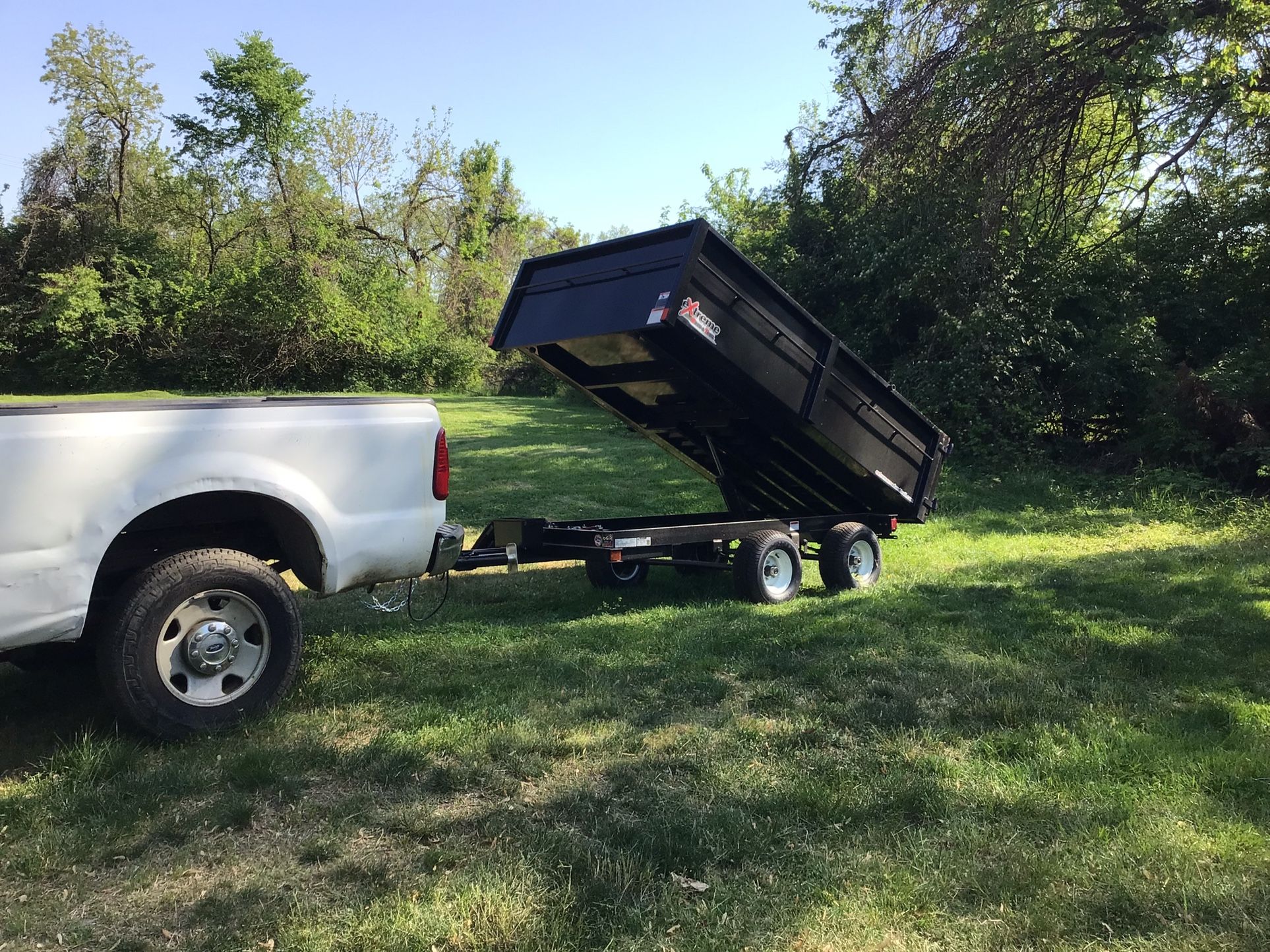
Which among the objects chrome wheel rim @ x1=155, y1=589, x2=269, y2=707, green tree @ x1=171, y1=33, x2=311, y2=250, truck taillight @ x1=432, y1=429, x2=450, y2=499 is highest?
green tree @ x1=171, y1=33, x2=311, y2=250

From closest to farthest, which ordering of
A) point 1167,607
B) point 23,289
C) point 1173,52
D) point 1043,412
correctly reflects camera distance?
point 1167,607 < point 1173,52 < point 1043,412 < point 23,289

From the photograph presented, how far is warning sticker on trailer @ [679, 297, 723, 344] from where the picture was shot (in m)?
5.59

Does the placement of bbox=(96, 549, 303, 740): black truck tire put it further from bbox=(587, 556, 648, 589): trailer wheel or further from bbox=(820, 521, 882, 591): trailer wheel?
bbox=(820, 521, 882, 591): trailer wheel

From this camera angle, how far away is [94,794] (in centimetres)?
343

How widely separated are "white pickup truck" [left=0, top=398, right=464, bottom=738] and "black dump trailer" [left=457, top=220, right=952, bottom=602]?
1.57m

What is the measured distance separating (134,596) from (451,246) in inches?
1592

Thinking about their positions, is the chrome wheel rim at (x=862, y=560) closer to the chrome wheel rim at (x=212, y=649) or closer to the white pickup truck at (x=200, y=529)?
the white pickup truck at (x=200, y=529)

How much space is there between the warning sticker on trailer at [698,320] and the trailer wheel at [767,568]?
188 cm

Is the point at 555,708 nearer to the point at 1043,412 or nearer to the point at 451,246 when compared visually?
the point at 1043,412

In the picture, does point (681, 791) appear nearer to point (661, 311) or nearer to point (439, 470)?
point (439, 470)

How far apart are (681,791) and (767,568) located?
364 centimetres

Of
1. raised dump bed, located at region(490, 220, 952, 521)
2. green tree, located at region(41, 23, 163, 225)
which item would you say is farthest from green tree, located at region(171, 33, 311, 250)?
raised dump bed, located at region(490, 220, 952, 521)

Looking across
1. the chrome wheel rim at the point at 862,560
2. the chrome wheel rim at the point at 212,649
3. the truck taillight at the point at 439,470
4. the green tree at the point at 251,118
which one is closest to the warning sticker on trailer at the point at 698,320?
the truck taillight at the point at 439,470

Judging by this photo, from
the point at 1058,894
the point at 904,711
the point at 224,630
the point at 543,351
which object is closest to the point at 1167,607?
the point at 904,711
